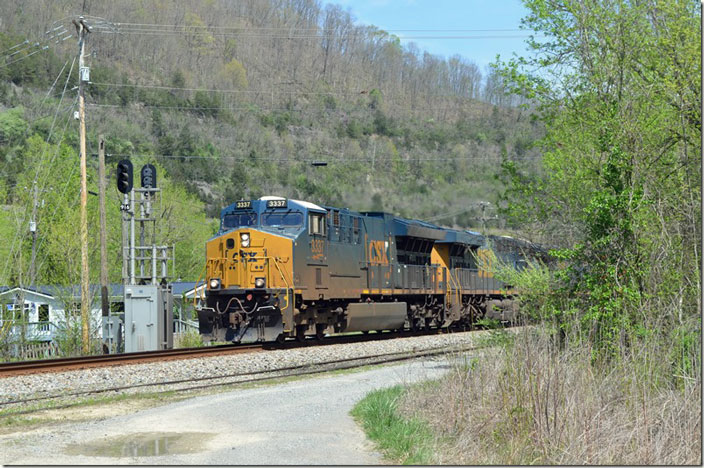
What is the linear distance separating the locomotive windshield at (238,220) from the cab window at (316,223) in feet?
5.45

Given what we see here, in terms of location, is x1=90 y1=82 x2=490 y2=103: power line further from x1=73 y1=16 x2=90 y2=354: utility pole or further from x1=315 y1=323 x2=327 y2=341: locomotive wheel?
x1=315 y1=323 x2=327 y2=341: locomotive wheel

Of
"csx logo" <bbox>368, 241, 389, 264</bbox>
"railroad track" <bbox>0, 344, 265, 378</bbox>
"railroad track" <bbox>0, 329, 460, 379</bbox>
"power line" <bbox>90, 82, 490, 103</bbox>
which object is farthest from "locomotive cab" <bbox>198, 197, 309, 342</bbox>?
"power line" <bbox>90, 82, 490, 103</bbox>

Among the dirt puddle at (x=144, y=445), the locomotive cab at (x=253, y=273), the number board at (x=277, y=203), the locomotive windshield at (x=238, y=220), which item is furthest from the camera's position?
the locomotive windshield at (x=238, y=220)

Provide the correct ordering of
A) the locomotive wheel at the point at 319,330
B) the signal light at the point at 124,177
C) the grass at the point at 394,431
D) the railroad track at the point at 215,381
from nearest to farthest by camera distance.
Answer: the grass at the point at 394,431 < the railroad track at the point at 215,381 < the locomotive wheel at the point at 319,330 < the signal light at the point at 124,177

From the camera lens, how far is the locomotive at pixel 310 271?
2297 cm

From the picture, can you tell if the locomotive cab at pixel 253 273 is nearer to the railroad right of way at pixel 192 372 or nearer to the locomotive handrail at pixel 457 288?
the railroad right of way at pixel 192 372

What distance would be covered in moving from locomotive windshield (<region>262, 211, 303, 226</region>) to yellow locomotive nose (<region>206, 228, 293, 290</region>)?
1.81ft

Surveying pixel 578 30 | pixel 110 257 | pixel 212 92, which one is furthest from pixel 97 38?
pixel 578 30

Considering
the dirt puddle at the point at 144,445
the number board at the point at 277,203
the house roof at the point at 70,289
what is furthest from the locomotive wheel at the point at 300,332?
the dirt puddle at the point at 144,445

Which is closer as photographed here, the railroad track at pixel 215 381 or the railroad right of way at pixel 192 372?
the railroad track at pixel 215 381

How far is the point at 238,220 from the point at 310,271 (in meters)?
2.67

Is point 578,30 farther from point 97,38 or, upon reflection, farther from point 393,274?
point 97,38

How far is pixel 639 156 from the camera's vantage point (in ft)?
44.0

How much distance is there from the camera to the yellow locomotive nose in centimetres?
2297
